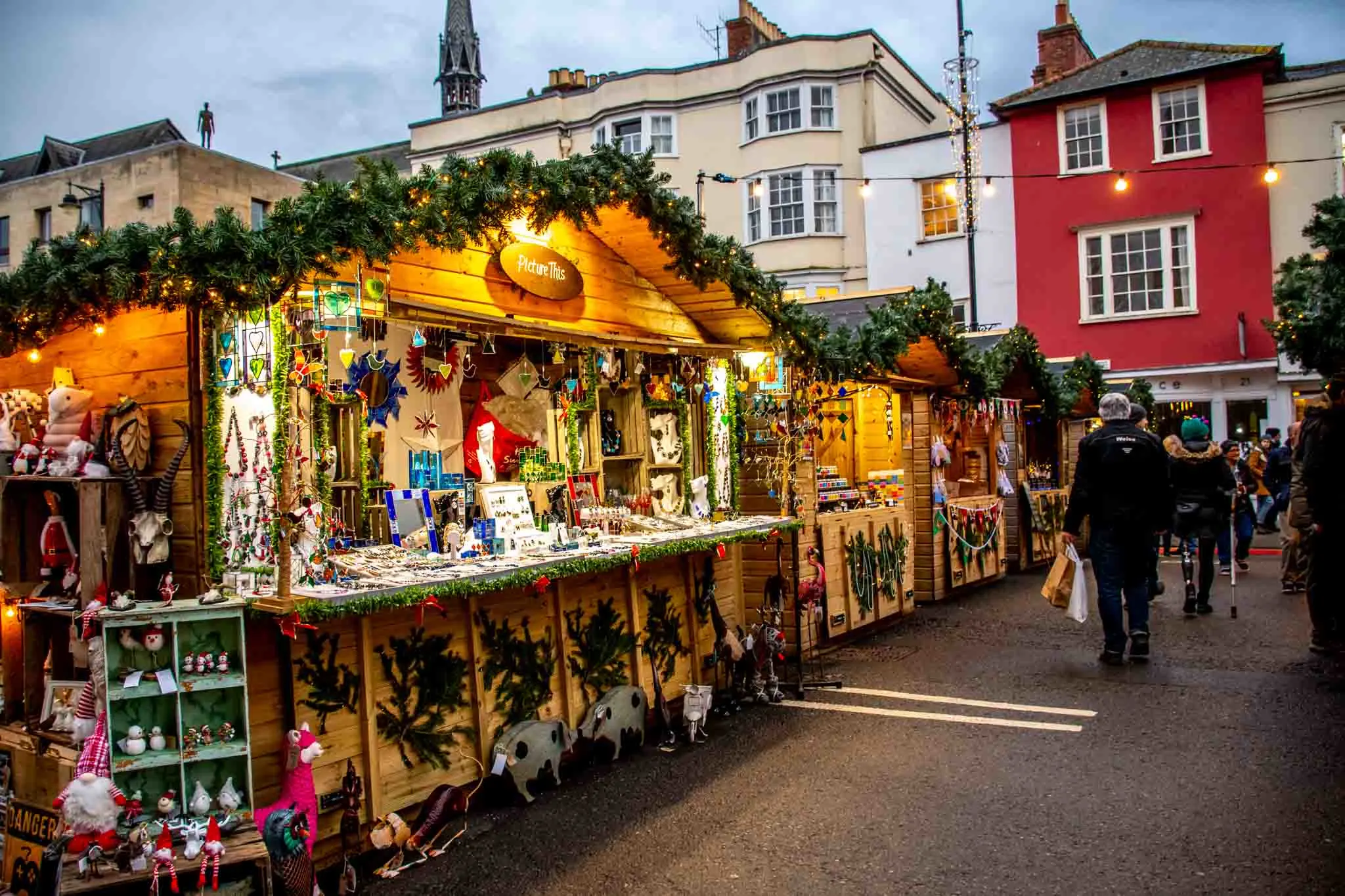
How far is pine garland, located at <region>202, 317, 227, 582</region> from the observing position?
4.23 m

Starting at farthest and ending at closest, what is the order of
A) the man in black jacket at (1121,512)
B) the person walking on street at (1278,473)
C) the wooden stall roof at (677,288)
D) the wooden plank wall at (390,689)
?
1. the person walking on street at (1278,473)
2. the man in black jacket at (1121,512)
3. the wooden stall roof at (677,288)
4. the wooden plank wall at (390,689)

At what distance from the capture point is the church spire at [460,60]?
5856 centimetres

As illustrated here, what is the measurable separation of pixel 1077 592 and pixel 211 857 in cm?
649

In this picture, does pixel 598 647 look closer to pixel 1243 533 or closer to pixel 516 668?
pixel 516 668

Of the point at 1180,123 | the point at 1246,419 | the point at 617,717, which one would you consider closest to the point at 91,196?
the point at 1180,123

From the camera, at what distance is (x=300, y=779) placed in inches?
155

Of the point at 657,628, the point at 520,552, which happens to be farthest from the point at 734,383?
the point at 520,552

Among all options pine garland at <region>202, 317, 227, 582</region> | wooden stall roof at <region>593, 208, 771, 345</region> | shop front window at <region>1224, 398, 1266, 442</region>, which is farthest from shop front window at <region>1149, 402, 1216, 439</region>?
pine garland at <region>202, 317, 227, 582</region>

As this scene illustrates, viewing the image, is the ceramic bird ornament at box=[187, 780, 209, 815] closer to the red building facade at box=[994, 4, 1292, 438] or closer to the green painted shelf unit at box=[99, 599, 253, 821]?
the green painted shelf unit at box=[99, 599, 253, 821]

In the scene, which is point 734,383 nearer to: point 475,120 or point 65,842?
point 65,842

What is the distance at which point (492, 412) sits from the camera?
19.5 feet

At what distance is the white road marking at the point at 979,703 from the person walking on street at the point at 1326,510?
7.97 feet

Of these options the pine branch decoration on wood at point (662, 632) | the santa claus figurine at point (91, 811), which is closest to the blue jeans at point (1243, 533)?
the pine branch decoration on wood at point (662, 632)

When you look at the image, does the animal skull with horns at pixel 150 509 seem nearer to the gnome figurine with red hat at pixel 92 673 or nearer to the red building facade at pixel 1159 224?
the gnome figurine with red hat at pixel 92 673
